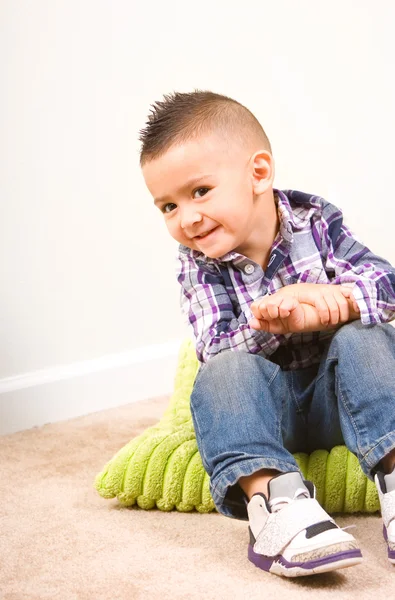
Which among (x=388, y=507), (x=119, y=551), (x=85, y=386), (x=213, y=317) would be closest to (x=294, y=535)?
(x=388, y=507)

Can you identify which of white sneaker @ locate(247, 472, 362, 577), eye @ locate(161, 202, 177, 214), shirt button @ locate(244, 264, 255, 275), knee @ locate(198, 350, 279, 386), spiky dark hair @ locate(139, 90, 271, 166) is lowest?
white sneaker @ locate(247, 472, 362, 577)

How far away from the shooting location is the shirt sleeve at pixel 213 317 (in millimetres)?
1073

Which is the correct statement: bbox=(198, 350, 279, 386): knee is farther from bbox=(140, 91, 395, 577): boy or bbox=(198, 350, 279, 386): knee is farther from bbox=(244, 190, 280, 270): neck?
bbox=(244, 190, 280, 270): neck

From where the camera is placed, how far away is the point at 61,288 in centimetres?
168

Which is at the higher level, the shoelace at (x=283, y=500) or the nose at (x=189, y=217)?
the nose at (x=189, y=217)

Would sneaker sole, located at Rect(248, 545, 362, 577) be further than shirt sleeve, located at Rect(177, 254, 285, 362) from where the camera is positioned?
No

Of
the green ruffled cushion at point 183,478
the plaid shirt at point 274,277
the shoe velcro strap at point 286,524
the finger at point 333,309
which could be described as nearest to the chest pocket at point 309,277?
the plaid shirt at point 274,277

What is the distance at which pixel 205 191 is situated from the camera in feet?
3.45

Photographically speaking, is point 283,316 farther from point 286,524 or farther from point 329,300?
point 286,524

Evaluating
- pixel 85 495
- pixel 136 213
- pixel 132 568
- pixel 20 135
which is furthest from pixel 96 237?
pixel 132 568

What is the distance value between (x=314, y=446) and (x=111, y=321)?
0.74 m

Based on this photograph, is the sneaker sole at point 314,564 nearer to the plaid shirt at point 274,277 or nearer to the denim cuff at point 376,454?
the denim cuff at point 376,454

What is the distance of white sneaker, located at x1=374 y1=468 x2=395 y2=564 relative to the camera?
2.83ft

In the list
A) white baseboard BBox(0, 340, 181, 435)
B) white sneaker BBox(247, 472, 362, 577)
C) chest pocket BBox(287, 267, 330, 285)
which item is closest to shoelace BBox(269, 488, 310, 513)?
white sneaker BBox(247, 472, 362, 577)
